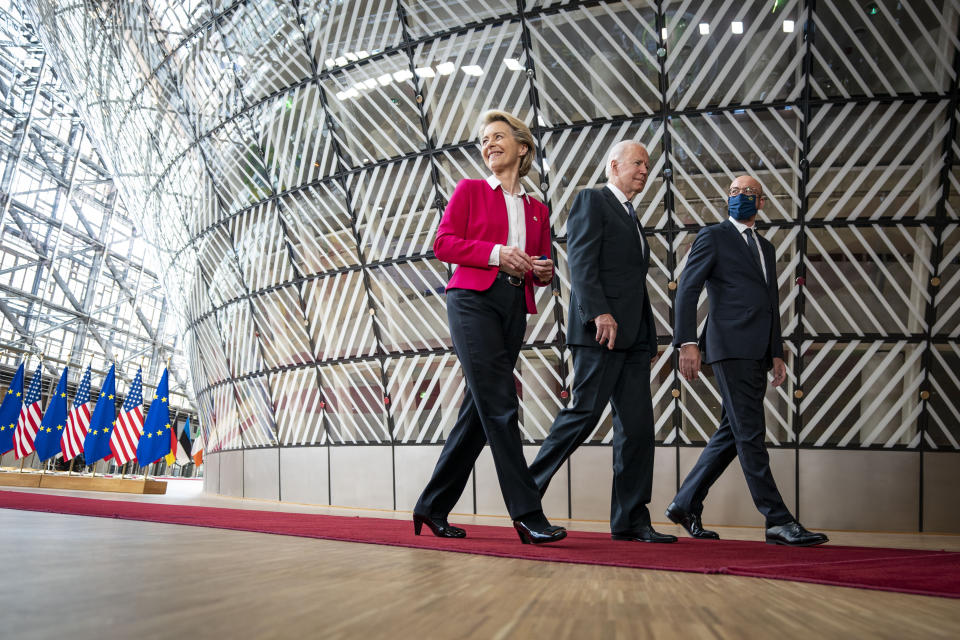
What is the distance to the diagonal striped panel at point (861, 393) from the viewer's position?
7816 millimetres

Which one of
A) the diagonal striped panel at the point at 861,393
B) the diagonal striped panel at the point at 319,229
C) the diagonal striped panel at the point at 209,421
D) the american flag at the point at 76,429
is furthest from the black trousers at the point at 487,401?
the american flag at the point at 76,429

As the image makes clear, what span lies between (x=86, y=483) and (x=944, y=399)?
1424 cm

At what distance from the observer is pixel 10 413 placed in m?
20.1

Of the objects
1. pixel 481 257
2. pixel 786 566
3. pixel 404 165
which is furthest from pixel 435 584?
pixel 404 165

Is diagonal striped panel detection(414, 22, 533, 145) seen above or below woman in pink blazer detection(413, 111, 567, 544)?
above

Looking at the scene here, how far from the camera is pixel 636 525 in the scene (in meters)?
3.79

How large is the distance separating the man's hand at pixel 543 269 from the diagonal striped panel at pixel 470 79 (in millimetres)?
5871

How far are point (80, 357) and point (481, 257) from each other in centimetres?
3627

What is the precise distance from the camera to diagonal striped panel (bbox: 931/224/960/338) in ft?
25.4

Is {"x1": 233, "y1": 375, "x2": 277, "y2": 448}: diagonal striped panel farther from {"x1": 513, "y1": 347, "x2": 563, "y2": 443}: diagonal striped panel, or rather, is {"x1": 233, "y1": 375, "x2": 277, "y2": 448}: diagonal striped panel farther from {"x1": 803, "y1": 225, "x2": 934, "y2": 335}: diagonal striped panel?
{"x1": 803, "y1": 225, "x2": 934, "y2": 335}: diagonal striped panel

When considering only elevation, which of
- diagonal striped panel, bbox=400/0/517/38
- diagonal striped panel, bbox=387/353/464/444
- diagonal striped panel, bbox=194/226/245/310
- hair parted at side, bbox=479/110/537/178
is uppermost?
diagonal striped panel, bbox=400/0/517/38

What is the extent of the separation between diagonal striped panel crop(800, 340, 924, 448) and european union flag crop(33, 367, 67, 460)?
1744 cm

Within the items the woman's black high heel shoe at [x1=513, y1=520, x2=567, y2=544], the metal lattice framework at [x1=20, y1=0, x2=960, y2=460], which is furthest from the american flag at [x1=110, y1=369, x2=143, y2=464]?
the woman's black high heel shoe at [x1=513, y1=520, x2=567, y2=544]

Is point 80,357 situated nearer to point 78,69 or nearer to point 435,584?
point 78,69
